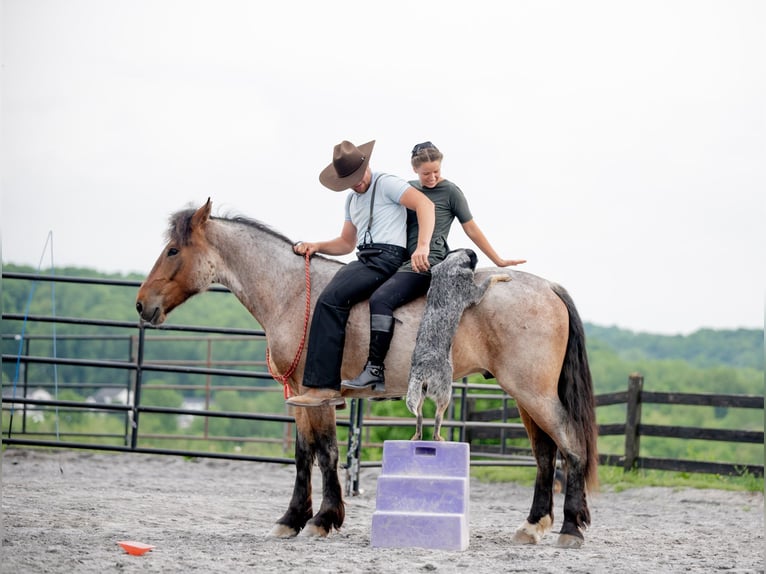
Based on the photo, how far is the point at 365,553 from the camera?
416 cm

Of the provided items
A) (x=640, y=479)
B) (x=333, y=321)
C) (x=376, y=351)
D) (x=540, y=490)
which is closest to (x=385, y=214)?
(x=333, y=321)

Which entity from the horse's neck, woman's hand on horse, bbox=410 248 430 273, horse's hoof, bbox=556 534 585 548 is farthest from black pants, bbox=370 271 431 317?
horse's hoof, bbox=556 534 585 548

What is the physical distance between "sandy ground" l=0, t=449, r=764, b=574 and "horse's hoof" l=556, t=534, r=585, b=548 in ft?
0.16

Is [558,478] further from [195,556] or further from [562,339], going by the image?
[195,556]

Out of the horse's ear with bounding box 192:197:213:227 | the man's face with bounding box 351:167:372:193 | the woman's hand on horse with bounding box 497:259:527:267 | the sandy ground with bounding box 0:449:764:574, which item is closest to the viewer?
the sandy ground with bounding box 0:449:764:574

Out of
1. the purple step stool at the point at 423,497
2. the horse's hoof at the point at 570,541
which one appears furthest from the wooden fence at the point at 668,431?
the purple step stool at the point at 423,497

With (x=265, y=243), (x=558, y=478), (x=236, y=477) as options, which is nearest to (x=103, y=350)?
(x=236, y=477)

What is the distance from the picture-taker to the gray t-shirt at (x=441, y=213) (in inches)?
191

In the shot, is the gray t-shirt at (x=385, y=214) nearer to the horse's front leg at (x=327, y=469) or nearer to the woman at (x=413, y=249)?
the woman at (x=413, y=249)

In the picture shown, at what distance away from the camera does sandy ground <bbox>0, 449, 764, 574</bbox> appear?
383 centimetres

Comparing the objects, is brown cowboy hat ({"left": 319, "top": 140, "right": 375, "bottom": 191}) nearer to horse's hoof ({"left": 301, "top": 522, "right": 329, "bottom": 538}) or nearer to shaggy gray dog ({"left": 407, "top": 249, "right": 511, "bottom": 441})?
shaggy gray dog ({"left": 407, "top": 249, "right": 511, "bottom": 441})

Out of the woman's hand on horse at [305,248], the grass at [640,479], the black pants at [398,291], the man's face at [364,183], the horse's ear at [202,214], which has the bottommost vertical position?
the grass at [640,479]

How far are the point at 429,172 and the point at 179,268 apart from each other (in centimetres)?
158

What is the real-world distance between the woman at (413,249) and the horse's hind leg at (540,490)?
0.95 meters
